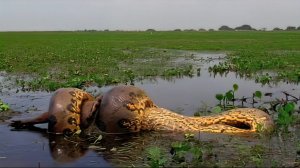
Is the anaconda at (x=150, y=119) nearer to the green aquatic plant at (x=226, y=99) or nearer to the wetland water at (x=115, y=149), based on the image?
the wetland water at (x=115, y=149)

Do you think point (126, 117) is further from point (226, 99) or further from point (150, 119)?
point (226, 99)

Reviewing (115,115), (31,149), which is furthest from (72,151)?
(115,115)

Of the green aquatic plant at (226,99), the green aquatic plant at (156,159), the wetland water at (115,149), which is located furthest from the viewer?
the green aquatic plant at (226,99)

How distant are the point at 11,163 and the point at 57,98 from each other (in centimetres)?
216

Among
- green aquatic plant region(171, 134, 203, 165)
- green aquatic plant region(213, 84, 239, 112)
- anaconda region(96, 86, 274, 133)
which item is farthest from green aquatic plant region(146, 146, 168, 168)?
green aquatic plant region(213, 84, 239, 112)

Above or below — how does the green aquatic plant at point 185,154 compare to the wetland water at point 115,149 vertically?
above

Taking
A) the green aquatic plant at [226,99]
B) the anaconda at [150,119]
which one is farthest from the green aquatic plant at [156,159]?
the green aquatic plant at [226,99]

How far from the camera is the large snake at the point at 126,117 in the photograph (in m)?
8.63

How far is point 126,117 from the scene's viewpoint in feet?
28.5

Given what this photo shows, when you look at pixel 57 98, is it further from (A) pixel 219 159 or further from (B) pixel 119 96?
(A) pixel 219 159

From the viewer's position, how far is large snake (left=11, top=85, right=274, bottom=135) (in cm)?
863

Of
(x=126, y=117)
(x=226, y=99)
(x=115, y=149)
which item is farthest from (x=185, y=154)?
(x=226, y=99)

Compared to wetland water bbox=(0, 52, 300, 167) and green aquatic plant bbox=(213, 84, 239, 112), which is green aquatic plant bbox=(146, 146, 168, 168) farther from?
green aquatic plant bbox=(213, 84, 239, 112)

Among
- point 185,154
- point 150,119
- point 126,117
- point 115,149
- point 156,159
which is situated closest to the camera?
point 156,159
